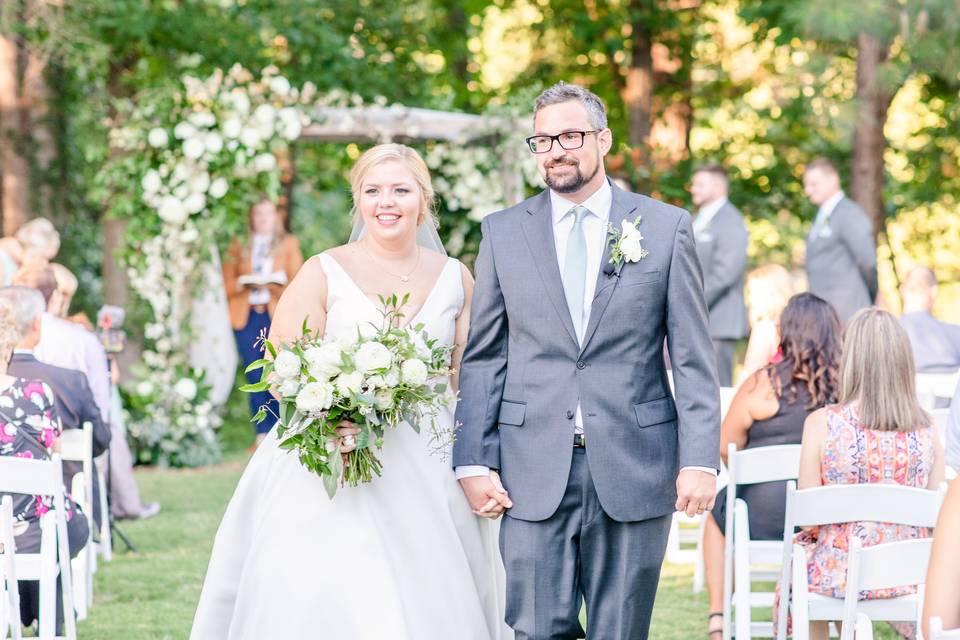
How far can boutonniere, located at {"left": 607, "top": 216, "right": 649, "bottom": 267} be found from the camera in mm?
3652

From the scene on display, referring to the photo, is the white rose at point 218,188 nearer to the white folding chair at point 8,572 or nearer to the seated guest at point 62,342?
the seated guest at point 62,342

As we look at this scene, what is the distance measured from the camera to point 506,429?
12.4 ft

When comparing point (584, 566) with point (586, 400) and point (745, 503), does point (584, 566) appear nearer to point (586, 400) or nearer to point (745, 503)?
point (586, 400)

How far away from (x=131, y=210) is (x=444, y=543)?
21.2ft

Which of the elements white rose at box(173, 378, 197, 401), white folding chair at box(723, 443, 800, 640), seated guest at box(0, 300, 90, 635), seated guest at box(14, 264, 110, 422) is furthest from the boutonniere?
white rose at box(173, 378, 197, 401)

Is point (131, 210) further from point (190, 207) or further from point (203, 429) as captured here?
point (203, 429)

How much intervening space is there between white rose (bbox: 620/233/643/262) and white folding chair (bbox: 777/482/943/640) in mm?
930

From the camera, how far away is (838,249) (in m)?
9.44

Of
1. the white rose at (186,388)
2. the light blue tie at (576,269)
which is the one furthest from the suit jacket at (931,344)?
the white rose at (186,388)

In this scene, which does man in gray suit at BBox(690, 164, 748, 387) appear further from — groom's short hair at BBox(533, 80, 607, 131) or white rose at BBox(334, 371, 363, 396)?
white rose at BBox(334, 371, 363, 396)

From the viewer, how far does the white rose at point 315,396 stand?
12.2 feet

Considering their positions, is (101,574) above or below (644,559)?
below

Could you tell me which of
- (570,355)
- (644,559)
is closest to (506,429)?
(570,355)

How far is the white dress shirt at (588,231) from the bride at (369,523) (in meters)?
0.47
